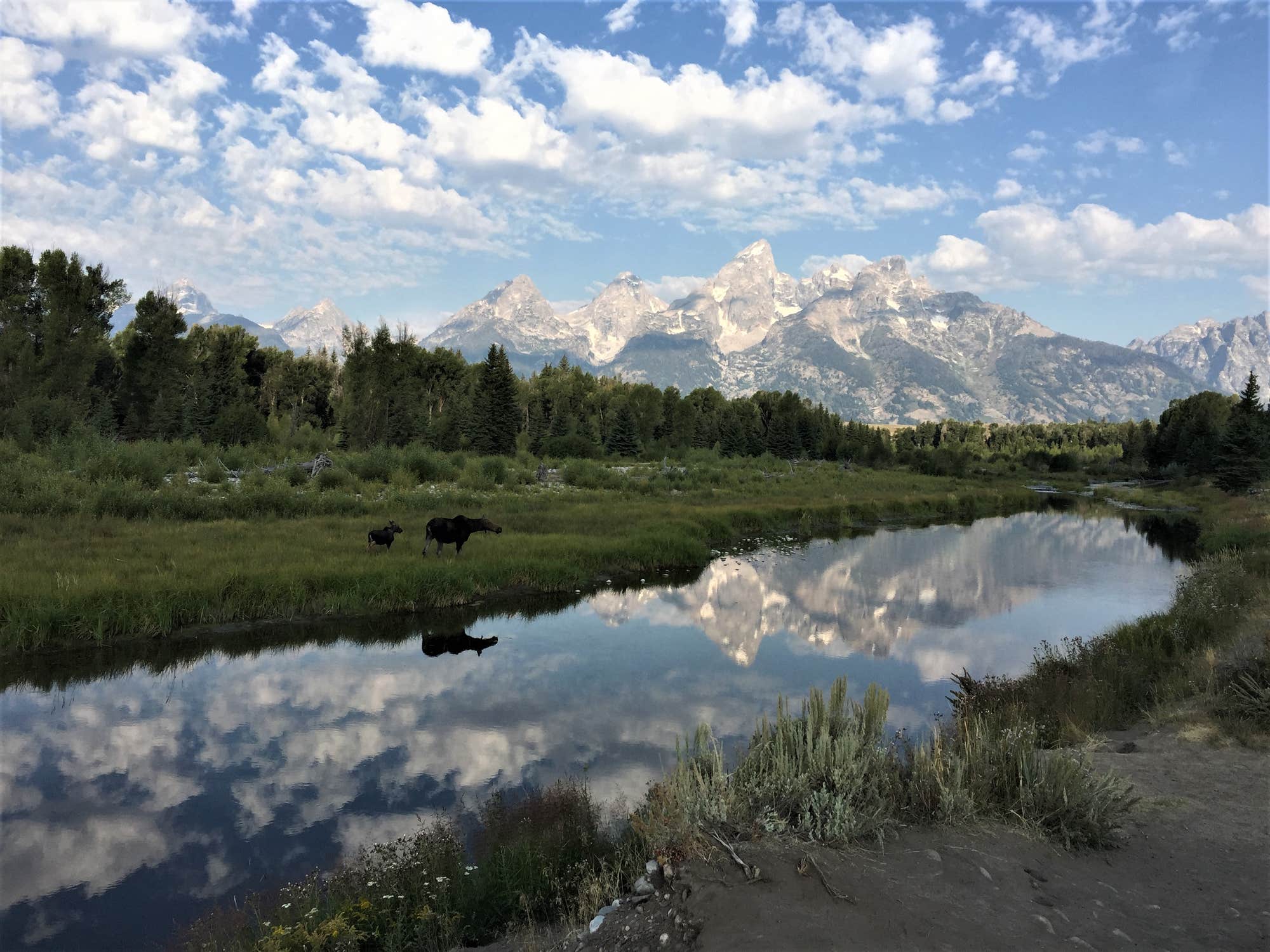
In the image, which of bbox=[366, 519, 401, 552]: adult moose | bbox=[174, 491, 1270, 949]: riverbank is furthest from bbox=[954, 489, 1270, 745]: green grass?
bbox=[366, 519, 401, 552]: adult moose

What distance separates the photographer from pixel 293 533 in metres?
23.2

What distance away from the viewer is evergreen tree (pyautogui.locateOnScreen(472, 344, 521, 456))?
69.9m

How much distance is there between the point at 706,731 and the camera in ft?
24.1

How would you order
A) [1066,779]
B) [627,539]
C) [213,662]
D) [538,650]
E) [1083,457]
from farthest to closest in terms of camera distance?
[1083,457]
[627,539]
[538,650]
[213,662]
[1066,779]

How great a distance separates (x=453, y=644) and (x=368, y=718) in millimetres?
4826

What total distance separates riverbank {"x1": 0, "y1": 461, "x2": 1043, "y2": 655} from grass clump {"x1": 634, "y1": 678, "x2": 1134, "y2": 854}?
1327cm

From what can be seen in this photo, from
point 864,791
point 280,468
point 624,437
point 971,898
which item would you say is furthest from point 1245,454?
point 280,468

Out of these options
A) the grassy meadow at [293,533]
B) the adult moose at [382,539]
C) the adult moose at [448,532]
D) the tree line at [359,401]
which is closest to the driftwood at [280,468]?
the grassy meadow at [293,533]

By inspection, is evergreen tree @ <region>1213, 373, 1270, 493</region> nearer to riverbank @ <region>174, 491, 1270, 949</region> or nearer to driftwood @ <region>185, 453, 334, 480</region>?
riverbank @ <region>174, 491, 1270, 949</region>

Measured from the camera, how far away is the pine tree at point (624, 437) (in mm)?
89500

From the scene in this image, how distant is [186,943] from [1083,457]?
173m

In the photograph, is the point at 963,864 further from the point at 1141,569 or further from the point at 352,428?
the point at 352,428

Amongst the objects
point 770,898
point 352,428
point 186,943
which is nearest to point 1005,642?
point 770,898

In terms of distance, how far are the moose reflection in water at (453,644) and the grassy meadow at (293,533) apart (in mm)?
2321
